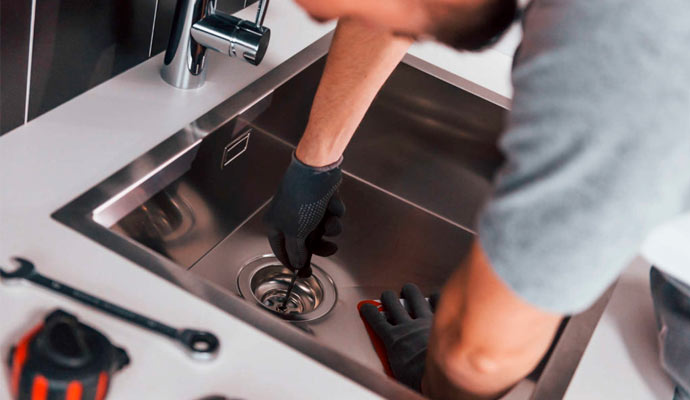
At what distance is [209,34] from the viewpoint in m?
0.93

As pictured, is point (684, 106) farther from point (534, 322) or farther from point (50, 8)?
point (50, 8)

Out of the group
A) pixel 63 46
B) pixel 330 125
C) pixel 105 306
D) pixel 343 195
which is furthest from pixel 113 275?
pixel 343 195

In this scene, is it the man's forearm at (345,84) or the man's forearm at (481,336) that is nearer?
the man's forearm at (481,336)

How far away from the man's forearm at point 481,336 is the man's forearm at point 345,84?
1.27ft

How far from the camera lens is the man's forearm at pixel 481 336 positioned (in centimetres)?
59

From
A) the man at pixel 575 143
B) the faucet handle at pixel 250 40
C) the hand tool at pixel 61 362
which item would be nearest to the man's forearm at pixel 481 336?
the man at pixel 575 143

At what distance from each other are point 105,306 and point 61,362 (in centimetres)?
12

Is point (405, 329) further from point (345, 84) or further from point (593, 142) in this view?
point (593, 142)

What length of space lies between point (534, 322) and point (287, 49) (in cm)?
72

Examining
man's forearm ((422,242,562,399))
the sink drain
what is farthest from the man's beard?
the sink drain

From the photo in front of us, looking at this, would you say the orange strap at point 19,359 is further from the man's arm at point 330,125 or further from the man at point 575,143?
the man's arm at point 330,125

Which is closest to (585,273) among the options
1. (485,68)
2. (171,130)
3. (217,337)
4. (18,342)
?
(217,337)

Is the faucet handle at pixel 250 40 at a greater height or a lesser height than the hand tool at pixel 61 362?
greater

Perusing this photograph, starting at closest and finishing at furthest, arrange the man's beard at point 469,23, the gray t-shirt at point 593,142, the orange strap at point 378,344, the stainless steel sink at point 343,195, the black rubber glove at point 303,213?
the gray t-shirt at point 593,142
the man's beard at point 469,23
the stainless steel sink at point 343,195
the orange strap at point 378,344
the black rubber glove at point 303,213
